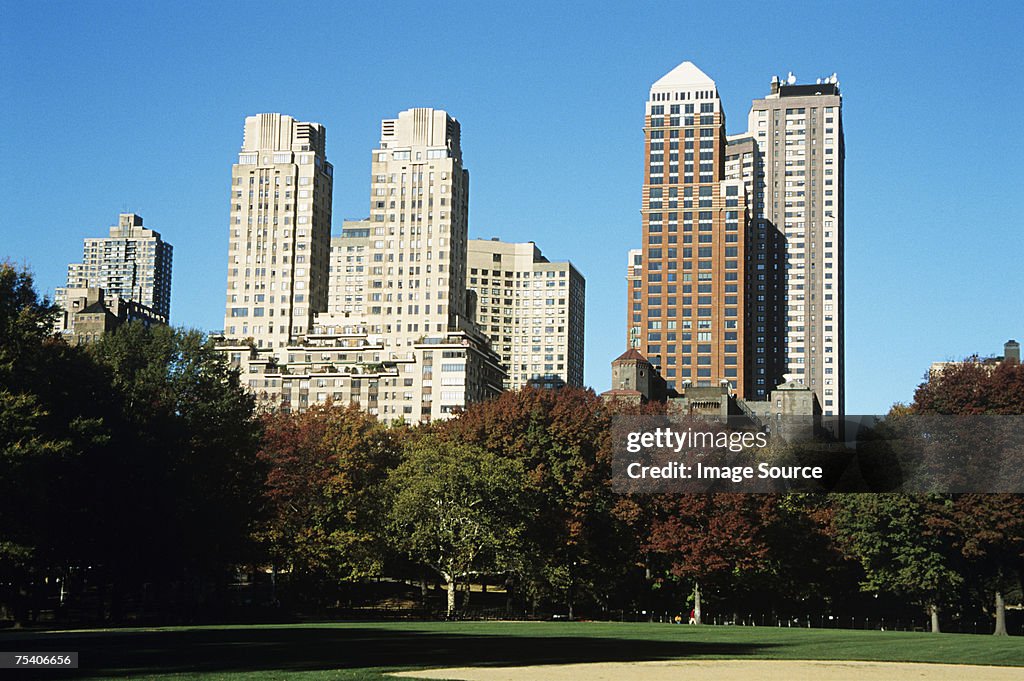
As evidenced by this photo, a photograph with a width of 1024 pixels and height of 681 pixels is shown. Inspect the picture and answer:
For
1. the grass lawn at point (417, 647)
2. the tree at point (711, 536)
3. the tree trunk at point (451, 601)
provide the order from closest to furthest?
the grass lawn at point (417, 647) → the tree trunk at point (451, 601) → the tree at point (711, 536)

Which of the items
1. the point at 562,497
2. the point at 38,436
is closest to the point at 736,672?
the point at 38,436

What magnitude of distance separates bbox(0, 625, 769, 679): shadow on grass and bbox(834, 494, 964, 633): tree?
3200 centimetres

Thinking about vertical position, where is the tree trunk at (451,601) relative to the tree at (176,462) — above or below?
below

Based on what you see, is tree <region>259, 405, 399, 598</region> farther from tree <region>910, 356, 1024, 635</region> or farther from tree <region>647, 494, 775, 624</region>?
tree <region>910, 356, 1024, 635</region>

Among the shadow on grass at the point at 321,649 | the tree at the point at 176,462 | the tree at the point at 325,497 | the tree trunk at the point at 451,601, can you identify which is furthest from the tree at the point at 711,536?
the tree at the point at 176,462

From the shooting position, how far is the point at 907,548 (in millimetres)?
84312

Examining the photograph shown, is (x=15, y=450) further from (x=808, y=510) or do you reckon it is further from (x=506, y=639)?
(x=808, y=510)

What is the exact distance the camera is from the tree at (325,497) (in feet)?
282

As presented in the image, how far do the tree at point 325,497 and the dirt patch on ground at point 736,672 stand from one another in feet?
135

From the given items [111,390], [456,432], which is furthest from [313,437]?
[111,390]

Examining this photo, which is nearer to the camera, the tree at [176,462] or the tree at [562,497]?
the tree at [176,462]

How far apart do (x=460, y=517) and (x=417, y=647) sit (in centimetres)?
3316

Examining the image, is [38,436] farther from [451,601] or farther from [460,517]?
[451,601]

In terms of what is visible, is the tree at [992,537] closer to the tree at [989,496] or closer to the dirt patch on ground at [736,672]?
the tree at [989,496]
